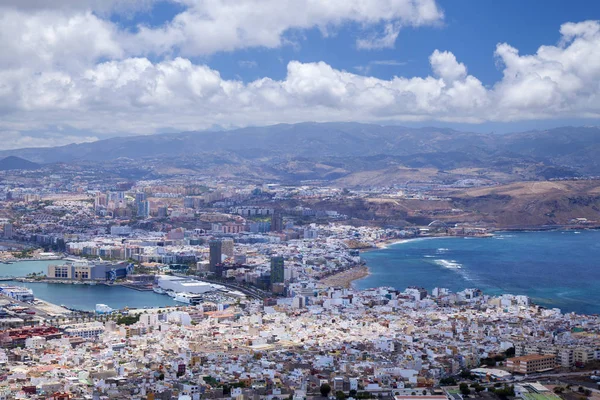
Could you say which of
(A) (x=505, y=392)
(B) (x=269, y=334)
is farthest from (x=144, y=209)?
(A) (x=505, y=392)

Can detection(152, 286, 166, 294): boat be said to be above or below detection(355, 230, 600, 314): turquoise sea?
below

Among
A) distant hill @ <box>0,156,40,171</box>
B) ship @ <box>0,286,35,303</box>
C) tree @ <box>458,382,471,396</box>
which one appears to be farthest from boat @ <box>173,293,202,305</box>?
distant hill @ <box>0,156,40,171</box>

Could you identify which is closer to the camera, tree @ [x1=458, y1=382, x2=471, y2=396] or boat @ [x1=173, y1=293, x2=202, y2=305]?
tree @ [x1=458, y1=382, x2=471, y2=396]

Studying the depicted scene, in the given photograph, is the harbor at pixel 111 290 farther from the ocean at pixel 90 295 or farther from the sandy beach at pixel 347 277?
the sandy beach at pixel 347 277

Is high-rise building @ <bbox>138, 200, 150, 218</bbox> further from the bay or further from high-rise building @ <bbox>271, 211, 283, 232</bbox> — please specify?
the bay

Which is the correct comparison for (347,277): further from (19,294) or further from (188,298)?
(19,294)

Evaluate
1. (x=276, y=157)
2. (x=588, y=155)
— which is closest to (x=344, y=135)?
(x=276, y=157)

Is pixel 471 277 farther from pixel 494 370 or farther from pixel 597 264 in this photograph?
pixel 494 370
